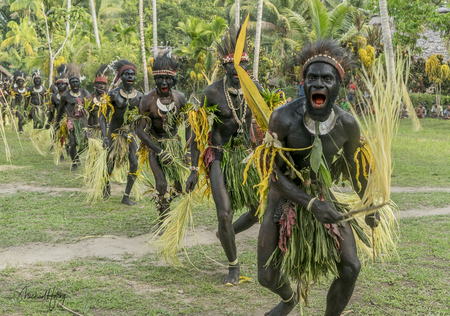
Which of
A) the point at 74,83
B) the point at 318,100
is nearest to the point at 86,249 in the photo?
the point at 318,100

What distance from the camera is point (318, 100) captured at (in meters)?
2.87

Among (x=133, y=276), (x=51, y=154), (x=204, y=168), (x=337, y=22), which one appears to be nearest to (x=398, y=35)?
(x=337, y=22)

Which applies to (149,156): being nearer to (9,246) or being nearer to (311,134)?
(9,246)

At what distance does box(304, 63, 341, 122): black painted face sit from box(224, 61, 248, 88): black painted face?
167 cm

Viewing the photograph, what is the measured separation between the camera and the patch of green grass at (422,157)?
357 inches

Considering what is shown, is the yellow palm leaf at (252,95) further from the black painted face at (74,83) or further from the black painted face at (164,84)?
the black painted face at (74,83)

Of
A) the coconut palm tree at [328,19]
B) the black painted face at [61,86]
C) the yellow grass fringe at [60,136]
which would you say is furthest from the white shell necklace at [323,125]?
the black painted face at [61,86]

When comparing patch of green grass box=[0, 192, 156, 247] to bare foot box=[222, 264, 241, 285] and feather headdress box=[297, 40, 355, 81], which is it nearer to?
bare foot box=[222, 264, 241, 285]

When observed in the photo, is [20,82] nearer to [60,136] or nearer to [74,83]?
[60,136]

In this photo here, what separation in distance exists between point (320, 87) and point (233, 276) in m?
2.16

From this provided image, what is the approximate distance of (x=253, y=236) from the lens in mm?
5770

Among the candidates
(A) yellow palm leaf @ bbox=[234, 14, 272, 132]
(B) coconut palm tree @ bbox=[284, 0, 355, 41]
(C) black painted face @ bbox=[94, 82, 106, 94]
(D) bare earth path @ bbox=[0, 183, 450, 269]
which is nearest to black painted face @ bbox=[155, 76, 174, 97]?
(D) bare earth path @ bbox=[0, 183, 450, 269]

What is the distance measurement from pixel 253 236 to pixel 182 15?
1347 inches

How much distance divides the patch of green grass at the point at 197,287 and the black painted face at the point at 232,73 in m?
1.80
